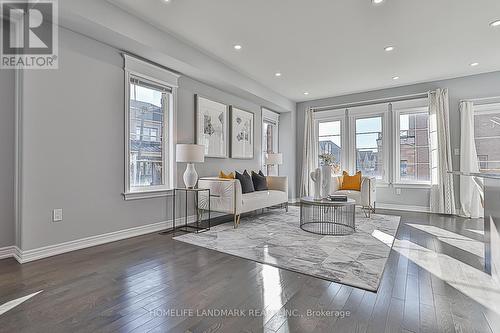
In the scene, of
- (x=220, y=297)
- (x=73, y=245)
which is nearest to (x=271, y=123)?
(x=73, y=245)

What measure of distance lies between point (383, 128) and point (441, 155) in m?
1.28

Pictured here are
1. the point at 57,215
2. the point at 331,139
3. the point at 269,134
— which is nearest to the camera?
the point at 57,215

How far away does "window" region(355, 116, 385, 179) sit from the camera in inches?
235

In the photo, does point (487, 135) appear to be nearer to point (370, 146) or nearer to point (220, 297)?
point (370, 146)

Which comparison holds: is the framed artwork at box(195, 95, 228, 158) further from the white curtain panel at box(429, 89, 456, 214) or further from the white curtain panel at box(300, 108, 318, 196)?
the white curtain panel at box(429, 89, 456, 214)

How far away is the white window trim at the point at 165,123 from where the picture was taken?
3379 mm

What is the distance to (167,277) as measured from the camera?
2182mm

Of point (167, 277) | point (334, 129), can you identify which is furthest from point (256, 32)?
point (334, 129)

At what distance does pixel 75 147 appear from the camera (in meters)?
2.89

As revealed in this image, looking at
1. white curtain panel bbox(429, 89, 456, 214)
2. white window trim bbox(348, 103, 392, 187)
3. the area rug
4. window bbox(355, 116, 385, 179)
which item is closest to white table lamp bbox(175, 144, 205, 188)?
the area rug

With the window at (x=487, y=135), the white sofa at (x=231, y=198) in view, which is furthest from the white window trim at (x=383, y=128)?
the white sofa at (x=231, y=198)

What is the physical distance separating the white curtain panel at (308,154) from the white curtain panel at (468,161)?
3.02 meters

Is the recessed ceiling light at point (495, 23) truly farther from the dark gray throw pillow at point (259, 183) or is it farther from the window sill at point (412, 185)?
the dark gray throw pillow at point (259, 183)

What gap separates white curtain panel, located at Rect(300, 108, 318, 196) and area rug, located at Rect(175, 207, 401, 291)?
2.46 meters
